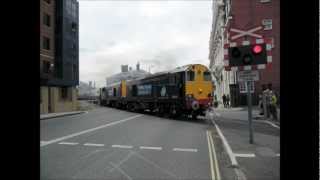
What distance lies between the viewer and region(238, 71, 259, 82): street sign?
11148mm

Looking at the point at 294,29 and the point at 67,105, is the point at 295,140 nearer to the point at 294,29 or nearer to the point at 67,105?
the point at 294,29

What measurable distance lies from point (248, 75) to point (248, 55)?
891mm

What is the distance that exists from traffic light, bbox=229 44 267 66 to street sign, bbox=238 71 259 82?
0.71 metres

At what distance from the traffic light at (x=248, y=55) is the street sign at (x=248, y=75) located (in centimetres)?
71

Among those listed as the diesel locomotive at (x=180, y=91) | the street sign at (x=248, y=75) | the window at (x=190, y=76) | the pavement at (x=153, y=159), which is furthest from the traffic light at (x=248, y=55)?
the window at (x=190, y=76)

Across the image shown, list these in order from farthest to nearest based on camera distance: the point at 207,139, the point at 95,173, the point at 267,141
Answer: the point at 207,139
the point at 267,141
the point at 95,173

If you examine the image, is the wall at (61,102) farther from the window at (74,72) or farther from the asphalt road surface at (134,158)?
the asphalt road surface at (134,158)

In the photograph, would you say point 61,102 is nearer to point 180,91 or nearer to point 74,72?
point 74,72

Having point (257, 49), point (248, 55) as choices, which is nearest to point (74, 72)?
point (248, 55)

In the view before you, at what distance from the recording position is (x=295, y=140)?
2.04 meters

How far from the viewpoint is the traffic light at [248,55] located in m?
10.3
